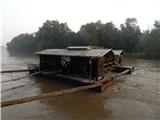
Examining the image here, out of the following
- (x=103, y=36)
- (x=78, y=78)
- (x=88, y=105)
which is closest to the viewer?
(x=88, y=105)

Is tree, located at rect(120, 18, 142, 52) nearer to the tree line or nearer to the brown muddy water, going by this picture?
the tree line

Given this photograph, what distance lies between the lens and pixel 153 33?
40469 millimetres

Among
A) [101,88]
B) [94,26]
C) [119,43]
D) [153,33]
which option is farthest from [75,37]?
[101,88]

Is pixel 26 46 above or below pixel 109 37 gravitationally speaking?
below

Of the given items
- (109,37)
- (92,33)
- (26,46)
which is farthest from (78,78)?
(26,46)

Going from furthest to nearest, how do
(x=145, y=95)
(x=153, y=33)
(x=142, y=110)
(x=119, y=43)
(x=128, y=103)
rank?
1. (x=119, y=43)
2. (x=153, y=33)
3. (x=145, y=95)
4. (x=128, y=103)
5. (x=142, y=110)

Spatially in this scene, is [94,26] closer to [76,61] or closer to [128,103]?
[76,61]

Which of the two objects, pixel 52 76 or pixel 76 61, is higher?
pixel 76 61

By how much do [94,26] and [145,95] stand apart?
131ft

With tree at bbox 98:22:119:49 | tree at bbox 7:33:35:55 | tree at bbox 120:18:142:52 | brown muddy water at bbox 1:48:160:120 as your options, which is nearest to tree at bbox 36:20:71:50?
tree at bbox 98:22:119:49

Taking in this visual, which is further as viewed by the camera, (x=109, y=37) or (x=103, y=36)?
(x=103, y=36)

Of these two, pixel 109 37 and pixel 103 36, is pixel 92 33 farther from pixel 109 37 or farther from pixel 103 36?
pixel 109 37

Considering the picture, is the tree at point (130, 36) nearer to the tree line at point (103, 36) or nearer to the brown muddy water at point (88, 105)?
the tree line at point (103, 36)

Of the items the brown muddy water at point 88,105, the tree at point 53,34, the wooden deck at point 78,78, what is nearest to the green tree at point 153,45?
the tree at point 53,34
